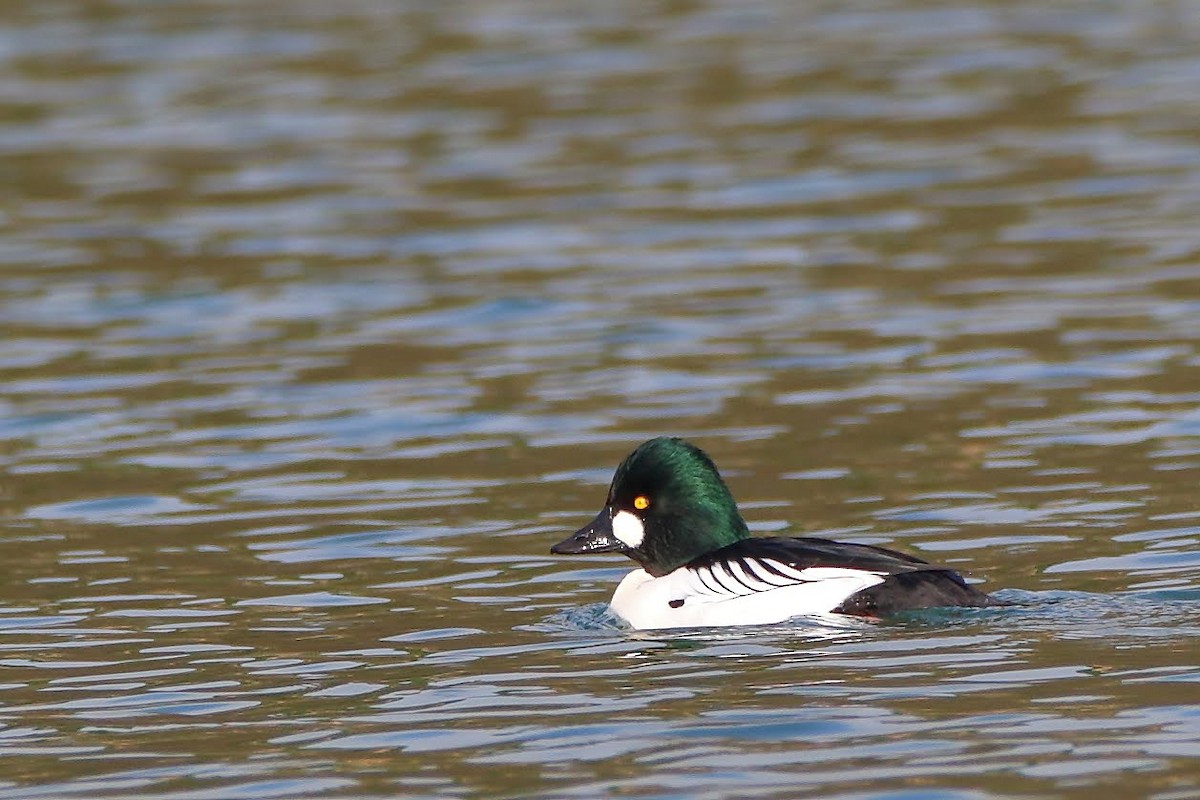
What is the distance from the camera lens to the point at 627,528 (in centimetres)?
982

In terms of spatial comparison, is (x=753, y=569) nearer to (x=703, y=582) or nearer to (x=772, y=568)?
(x=772, y=568)

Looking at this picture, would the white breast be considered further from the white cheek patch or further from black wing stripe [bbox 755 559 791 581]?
the white cheek patch

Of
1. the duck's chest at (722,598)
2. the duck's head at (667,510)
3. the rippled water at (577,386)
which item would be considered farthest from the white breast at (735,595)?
the duck's head at (667,510)

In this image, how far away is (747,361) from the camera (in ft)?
47.3

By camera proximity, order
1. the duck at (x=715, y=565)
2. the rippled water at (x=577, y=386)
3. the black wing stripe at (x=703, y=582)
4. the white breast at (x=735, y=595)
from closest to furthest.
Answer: the rippled water at (x=577, y=386)
the duck at (x=715, y=565)
the white breast at (x=735, y=595)
the black wing stripe at (x=703, y=582)

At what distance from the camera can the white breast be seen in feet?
29.5

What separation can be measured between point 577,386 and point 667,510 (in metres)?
4.33

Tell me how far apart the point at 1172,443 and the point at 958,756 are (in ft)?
17.7

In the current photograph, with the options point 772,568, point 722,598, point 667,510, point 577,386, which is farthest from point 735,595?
point 577,386

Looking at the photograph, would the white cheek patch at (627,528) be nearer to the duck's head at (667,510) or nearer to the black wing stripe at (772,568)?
the duck's head at (667,510)

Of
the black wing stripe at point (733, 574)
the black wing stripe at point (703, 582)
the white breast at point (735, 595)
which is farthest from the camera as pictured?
the black wing stripe at point (703, 582)

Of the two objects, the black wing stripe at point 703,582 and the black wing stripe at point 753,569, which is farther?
the black wing stripe at point 703,582

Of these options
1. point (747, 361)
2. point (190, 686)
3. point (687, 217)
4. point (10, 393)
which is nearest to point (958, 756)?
point (190, 686)

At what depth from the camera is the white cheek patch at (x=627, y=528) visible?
32.2 ft
